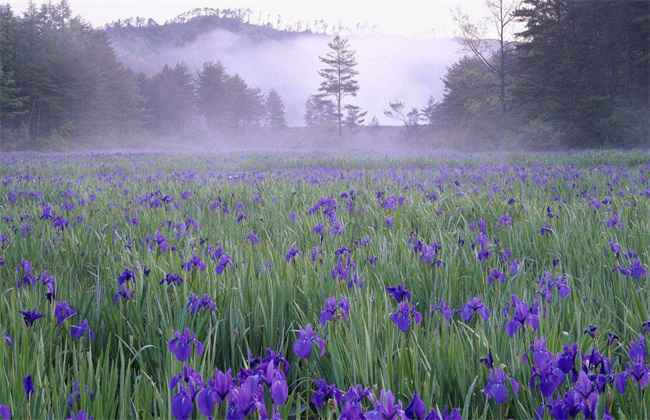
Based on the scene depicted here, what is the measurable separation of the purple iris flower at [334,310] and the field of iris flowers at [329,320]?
0.01m

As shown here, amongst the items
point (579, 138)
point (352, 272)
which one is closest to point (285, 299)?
point (352, 272)

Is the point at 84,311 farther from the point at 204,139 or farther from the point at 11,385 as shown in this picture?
the point at 204,139

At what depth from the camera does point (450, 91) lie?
5625 centimetres

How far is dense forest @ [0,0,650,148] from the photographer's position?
28.4 meters

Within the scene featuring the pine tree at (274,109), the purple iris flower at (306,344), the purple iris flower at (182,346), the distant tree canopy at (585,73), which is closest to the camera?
the purple iris flower at (182,346)

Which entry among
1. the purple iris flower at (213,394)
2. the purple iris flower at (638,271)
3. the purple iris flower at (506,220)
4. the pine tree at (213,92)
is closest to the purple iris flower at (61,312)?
the purple iris flower at (213,394)

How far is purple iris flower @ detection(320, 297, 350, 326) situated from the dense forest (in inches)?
1143

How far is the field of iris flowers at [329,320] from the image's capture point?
117cm

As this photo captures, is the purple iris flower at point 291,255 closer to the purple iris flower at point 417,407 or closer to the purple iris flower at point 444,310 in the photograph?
the purple iris flower at point 444,310

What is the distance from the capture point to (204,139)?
80.6 m

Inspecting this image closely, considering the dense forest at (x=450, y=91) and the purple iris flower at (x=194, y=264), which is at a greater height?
the dense forest at (x=450, y=91)

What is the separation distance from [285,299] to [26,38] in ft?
210

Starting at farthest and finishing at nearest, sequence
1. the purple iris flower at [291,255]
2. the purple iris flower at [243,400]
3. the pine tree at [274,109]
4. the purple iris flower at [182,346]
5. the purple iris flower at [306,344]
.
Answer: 1. the pine tree at [274,109]
2. the purple iris flower at [291,255]
3. the purple iris flower at [306,344]
4. the purple iris flower at [182,346]
5. the purple iris flower at [243,400]

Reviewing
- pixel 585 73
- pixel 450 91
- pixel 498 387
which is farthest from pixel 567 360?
pixel 450 91
